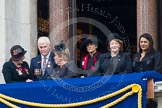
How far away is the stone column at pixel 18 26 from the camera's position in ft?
45.3

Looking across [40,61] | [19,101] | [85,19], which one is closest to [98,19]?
[85,19]

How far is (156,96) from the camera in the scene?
9.22 metres

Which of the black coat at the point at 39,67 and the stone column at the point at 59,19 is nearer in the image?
the black coat at the point at 39,67

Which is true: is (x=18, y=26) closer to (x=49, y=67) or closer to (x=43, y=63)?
(x=43, y=63)

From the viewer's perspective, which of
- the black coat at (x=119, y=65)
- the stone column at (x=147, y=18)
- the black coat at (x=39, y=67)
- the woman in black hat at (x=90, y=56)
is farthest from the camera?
the stone column at (x=147, y=18)

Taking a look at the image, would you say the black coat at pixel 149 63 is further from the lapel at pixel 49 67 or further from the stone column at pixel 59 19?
the stone column at pixel 59 19

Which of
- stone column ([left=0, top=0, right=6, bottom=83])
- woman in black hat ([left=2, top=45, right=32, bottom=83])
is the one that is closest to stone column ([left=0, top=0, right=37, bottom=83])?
stone column ([left=0, top=0, right=6, bottom=83])

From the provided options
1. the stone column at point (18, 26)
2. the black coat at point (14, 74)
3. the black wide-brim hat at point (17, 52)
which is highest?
the stone column at point (18, 26)

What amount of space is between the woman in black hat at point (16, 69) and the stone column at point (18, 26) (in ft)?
7.99

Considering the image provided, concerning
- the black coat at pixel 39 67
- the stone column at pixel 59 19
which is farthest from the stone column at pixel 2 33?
the black coat at pixel 39 67

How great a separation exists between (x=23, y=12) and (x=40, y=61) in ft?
11.8

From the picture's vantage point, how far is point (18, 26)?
1423 centimetres

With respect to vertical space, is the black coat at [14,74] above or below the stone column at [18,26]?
below

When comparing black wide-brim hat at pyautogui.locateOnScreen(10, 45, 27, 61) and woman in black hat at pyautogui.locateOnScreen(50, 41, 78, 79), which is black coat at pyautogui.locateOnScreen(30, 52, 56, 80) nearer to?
woman in black hat at pyautogui.locateOnScreen(50, 41, 78, 79)
